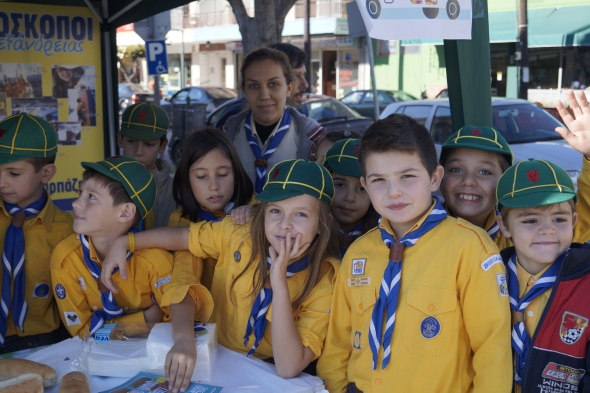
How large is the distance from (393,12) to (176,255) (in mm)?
1414

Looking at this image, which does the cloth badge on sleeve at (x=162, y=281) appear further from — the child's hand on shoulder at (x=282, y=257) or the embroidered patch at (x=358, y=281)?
the embroidered patch at (x=358, y=281)

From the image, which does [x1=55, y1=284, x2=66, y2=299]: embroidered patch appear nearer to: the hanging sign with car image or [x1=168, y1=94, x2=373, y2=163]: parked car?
the hanging sign with car image

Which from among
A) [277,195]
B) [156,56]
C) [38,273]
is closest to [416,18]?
[277,195]

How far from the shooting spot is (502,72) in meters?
23.1

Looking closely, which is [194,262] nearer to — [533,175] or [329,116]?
[533,175]

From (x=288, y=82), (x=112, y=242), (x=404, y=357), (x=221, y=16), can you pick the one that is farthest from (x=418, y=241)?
(x=221, y=16)

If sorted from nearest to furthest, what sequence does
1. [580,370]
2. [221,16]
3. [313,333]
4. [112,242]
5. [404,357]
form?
[580,370]
[404,357]
[313,333]
[112,242]
[221,16]

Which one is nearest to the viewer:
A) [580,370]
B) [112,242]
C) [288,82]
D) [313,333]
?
[580,370]

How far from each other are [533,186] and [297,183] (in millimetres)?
883

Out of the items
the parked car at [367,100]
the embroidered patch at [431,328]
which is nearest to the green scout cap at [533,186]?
the embroidered patch at [431,328]

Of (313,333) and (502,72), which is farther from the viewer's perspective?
(502,72)

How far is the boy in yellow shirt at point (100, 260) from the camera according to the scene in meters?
2.65

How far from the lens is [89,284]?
269cm

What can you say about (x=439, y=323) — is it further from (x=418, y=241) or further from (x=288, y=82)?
(x=288, y=82)
